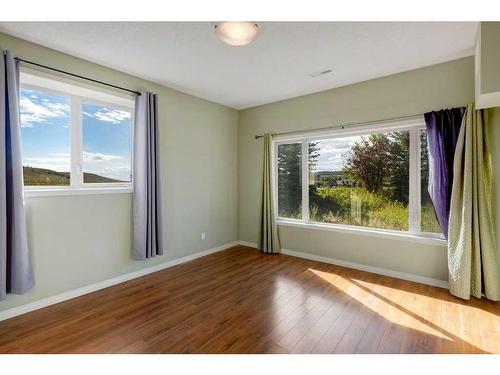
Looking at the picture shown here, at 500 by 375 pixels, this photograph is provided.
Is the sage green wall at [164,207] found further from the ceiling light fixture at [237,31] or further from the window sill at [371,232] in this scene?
the ceiling light fixture at [237,31]

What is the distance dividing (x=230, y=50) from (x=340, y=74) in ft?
4.78

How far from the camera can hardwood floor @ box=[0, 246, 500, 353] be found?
72.4 inches

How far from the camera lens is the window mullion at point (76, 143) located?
276 centimetres

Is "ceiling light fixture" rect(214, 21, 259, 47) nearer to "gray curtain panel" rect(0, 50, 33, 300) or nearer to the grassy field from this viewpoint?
"gray curtain panel" rect(0, 50, 33, 300)

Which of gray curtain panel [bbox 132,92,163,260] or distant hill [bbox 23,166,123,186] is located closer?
distant hill [bbox 23,166,123,186]

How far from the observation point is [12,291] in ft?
7.23

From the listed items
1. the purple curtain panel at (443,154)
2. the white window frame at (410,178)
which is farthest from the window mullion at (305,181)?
the purple curtain panel at (443,154)

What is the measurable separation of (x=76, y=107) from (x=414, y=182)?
409cm

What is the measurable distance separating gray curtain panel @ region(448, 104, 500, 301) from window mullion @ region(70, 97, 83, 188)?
4063 mm

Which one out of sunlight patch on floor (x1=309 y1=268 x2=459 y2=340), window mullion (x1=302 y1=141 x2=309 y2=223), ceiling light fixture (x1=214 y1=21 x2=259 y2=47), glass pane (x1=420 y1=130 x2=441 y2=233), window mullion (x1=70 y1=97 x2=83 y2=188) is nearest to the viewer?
ceiling light fixture (x1=214 y1=21 x2=259 y2=47)

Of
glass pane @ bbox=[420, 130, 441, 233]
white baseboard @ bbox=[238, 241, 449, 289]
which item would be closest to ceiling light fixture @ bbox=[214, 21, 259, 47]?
glass pane @ bbox=[420, 130, 441, 233]

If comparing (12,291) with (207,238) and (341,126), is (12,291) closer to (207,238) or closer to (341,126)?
(207,238)

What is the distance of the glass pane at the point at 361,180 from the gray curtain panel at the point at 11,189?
3529 mm

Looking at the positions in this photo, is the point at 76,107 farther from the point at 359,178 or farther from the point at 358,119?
the point at 359,178
